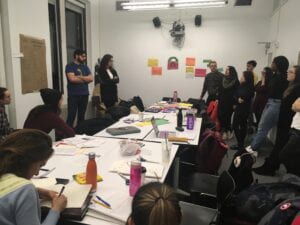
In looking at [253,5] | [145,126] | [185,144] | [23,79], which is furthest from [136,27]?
[185,144]

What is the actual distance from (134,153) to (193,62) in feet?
14.4

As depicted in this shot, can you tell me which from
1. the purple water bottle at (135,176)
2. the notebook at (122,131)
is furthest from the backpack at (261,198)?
the notebook at (122,131)

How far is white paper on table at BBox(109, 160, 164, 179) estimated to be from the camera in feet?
5.75

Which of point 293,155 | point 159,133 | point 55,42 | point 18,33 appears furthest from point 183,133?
point 55,42

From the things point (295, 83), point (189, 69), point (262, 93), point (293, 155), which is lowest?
point (293, 155)

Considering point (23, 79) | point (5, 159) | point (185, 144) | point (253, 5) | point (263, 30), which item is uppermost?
point (253, 5)

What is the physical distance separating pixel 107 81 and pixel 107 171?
3039 mm

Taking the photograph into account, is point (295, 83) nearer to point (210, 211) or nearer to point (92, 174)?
point (210, 211)

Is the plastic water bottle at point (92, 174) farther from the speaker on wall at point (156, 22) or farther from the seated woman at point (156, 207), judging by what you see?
the speaker on wall at point (156, 22)

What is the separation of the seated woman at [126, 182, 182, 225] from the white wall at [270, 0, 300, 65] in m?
3.34

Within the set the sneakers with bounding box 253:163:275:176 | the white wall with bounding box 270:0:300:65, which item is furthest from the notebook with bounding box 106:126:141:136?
the white wall with bounding box 270:0:300:65

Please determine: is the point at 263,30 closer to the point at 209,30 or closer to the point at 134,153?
the point at 209,30

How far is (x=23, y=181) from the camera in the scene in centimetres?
109

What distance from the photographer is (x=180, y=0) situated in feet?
15.1
